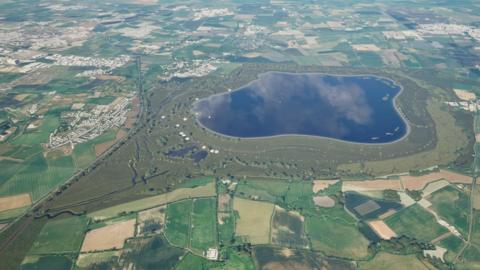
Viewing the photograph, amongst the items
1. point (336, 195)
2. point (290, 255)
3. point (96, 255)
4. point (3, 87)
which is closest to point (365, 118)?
point (336, 195)

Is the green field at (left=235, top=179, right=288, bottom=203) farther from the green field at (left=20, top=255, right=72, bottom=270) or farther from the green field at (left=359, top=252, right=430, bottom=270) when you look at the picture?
the green field at (left=20, top=255, right=72, bottom=270)

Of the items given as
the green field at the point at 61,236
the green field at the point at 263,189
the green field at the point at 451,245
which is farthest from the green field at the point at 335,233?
the green field at the point at 61,236

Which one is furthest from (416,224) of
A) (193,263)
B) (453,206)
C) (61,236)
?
(61,236)

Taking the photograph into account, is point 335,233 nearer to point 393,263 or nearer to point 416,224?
point 393,263

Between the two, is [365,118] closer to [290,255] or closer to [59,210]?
[290,255]

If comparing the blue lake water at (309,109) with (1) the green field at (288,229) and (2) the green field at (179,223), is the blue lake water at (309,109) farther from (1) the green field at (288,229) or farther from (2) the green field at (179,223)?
(1) the green field at (288,229)

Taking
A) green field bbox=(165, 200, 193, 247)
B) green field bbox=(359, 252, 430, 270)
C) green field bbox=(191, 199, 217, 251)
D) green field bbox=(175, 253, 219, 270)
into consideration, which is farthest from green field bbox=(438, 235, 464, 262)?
green field bbox=(165, 200, 193, 247)
